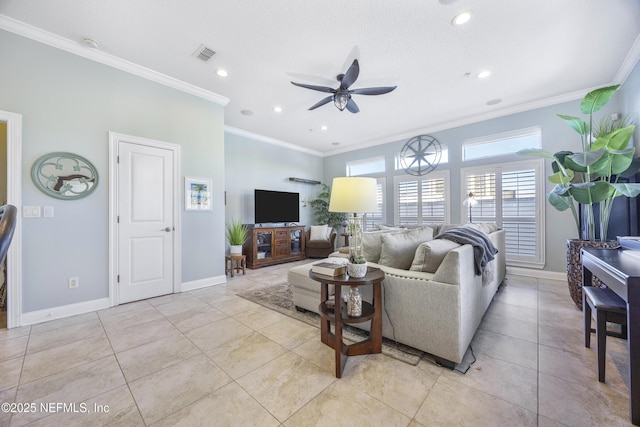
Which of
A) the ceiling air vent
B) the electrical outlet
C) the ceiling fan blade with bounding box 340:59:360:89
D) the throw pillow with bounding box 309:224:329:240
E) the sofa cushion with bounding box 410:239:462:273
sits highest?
the ceiling air vent

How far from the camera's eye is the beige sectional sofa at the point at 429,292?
1690 mm

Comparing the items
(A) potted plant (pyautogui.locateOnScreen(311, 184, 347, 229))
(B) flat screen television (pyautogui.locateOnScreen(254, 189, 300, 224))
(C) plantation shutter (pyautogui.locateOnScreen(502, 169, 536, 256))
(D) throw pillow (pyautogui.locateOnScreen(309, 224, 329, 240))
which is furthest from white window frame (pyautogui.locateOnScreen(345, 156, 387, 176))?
(C) plantation shutter (pyautogui.locateOnScreen(502, 169, 536, 256))

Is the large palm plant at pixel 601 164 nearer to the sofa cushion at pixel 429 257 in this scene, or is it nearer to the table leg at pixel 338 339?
the sofa cushion at pixel 429 257

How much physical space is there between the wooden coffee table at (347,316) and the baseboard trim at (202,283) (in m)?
2.43

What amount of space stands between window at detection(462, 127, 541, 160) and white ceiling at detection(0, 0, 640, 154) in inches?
20.6

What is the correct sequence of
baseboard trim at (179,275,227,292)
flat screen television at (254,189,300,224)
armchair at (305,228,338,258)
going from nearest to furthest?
baseboard trim at (179,275,227,292) → flat screen television at (254,189,300,224) → armchair at (305,228,338,258)

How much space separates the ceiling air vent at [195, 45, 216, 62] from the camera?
2.74m

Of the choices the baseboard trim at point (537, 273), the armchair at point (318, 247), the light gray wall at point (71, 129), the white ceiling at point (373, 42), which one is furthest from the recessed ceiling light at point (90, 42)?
the baseboard trim at point (537, 273)

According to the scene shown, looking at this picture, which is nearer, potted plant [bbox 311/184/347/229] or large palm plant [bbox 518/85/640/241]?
large palm plant [bbox 518/85/640/241]

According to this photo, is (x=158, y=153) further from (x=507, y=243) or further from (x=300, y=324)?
(x=507, y=243)

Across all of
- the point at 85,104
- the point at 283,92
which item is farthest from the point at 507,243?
the point at 85,104

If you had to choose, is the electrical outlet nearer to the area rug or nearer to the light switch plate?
the light switch plate

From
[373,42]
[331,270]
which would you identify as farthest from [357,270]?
[373,42]

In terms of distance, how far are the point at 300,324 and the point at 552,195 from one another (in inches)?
123
